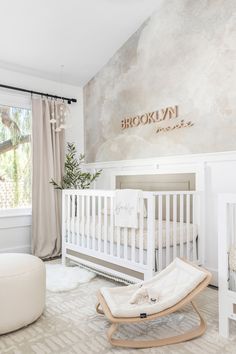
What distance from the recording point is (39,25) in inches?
133

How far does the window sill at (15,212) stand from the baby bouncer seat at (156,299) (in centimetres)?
207

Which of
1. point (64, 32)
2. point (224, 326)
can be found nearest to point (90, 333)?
point (224, 326)

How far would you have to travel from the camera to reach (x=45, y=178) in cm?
408

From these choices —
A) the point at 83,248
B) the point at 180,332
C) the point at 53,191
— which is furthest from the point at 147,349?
the point at 53,191

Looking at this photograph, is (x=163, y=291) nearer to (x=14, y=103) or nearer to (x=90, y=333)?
(x=90, y=333)

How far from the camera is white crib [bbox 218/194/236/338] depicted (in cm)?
196

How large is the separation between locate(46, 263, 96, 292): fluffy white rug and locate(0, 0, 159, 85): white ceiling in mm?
2495

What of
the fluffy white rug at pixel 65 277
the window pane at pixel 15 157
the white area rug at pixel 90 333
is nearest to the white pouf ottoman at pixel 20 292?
the white area rug at pixel 90 333

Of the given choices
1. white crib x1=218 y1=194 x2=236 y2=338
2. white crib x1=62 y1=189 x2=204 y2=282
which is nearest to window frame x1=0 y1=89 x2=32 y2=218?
white crib x1=62 y1=189 x2=204 y2=282

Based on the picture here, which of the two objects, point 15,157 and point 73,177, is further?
point 73,177

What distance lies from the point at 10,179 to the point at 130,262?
6.88ft

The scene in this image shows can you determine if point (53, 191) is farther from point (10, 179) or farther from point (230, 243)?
point (230, 243)

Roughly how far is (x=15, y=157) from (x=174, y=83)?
220 cm

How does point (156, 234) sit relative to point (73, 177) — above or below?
below
